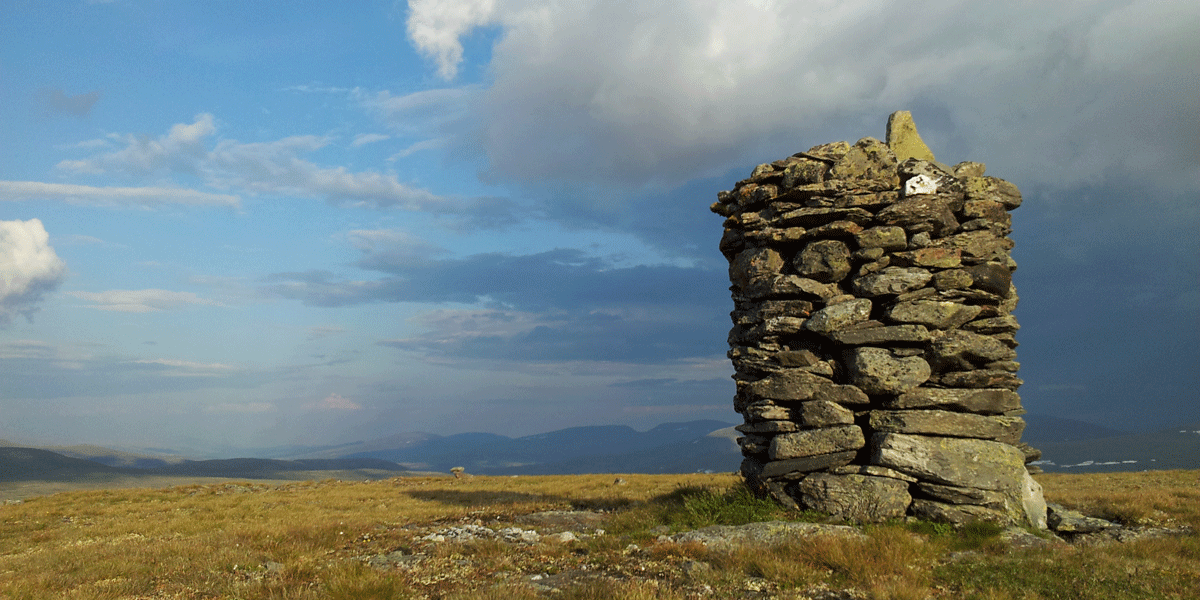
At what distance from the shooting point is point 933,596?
939 cm

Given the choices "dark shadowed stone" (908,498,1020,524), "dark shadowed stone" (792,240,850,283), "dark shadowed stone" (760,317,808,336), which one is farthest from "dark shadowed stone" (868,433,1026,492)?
"dark shadowed stone" (792,240,850,283)

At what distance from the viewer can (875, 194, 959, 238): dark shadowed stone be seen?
51.5ft

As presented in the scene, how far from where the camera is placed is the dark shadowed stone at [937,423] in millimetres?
14484

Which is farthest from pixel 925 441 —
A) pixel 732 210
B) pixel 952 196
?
pixel 732 210

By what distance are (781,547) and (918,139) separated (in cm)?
1349

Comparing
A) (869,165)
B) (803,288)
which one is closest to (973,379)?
(803,288)

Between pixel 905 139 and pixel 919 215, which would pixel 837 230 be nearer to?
pixel 919 215

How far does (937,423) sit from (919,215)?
5205 millimetres

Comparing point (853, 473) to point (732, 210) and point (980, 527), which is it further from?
point (732, 210)

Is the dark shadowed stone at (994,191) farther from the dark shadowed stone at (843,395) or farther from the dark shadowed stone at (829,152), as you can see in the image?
the dark shadowed stone at (843,395)

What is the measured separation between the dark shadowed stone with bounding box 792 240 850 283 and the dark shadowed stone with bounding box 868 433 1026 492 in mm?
4168

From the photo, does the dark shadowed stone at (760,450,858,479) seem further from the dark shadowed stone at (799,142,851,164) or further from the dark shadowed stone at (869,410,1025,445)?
the dark shadowed stone at (799,142,851,164)

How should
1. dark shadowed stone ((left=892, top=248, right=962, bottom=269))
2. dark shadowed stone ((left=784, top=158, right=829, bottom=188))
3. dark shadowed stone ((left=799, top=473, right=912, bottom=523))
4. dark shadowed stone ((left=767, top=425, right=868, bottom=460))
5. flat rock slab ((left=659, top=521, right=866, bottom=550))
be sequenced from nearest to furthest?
flat rock slab ((left=659, top=521, right=866, bottom=550)) < dark shadowed stone ((left=799, top=473, right=912, bottom=523)) < dark shadowed stone ((left=767, top=425, right=868, bottom=460)) < dark shadowed stone ((left=892, top=248, right=962, bottom=269)) < dark shadowed stone ((left=784, top=158, right=829, bottom=188))

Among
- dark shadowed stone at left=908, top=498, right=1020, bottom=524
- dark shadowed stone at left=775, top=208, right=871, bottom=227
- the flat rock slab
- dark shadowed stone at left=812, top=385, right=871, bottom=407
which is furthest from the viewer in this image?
dark shadowed stone at left=775, top=208, right=871, bottom=227
